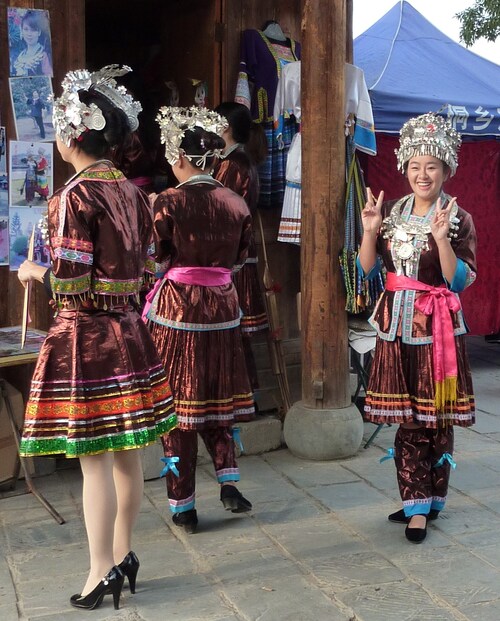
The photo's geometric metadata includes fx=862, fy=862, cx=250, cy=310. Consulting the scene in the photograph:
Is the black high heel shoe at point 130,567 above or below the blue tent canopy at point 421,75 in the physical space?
below

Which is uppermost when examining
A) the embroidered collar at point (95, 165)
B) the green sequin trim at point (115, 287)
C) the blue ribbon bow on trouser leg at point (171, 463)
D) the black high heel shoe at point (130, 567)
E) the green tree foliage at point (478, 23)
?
the green tree foliage at point (478, 23)

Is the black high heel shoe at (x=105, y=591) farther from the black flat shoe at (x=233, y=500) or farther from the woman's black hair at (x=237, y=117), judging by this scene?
the woman's black hair at (x=237, y=117)

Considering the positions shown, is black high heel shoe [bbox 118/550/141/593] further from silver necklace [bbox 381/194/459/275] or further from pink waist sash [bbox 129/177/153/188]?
pink waist sash [bbox 129/177/153/188]

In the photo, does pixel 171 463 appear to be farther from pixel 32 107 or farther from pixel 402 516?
pixel 32 107

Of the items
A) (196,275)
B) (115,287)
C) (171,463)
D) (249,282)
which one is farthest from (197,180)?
(249,282)

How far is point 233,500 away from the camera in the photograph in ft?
13.1

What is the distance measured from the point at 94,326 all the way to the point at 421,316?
1454 millimetres

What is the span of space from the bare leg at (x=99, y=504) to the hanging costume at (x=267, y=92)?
264cm

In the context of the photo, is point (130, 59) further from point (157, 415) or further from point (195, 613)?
point (195, 613)

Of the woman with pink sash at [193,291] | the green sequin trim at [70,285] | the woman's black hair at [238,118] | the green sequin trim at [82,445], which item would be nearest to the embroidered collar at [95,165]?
the green sequin trim at [70,285]

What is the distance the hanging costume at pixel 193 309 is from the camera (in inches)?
147

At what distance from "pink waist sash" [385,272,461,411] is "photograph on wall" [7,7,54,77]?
2.17 m

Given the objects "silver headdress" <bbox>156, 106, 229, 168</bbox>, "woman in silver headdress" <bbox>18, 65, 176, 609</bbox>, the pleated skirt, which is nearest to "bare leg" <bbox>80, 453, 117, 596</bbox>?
"woman in silver headdress" <bbox>18, 65, 176, 609</bbox>

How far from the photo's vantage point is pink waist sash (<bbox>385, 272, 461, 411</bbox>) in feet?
12.0
